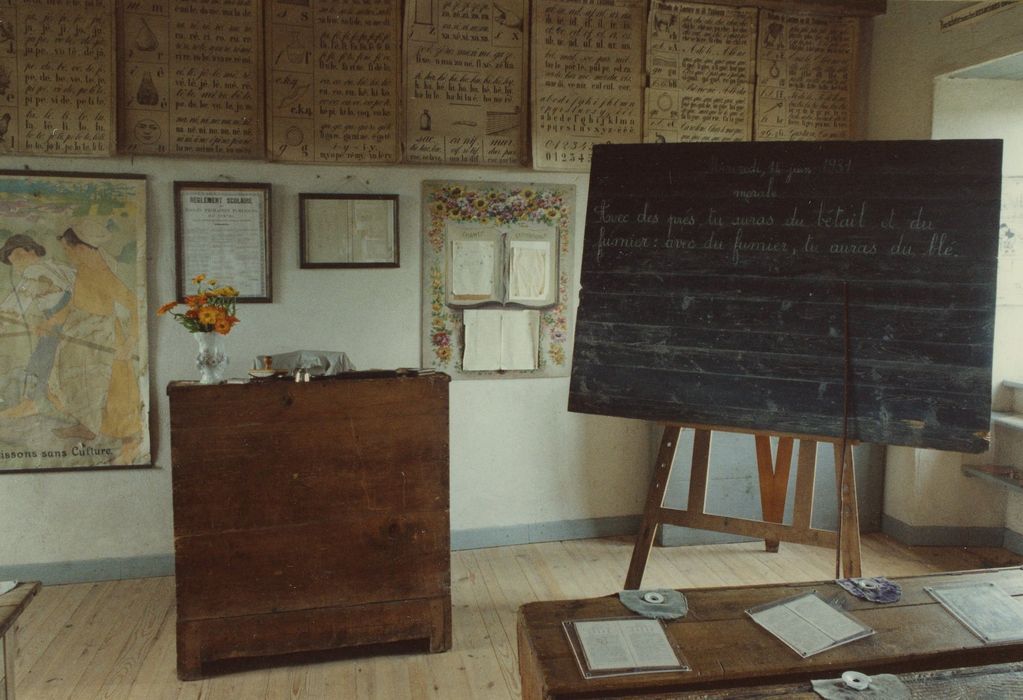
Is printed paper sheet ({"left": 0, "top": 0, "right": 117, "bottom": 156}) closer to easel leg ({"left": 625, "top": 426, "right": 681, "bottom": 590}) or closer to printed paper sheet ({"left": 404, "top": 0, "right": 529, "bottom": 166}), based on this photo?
printed paper sheet ({"left": 404, "top": 0, "right": 529, "bottom": 166})

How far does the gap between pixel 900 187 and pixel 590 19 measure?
6.06ft

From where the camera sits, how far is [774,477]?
10.2ft

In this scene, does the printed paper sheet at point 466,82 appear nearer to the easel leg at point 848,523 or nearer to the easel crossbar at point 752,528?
the easel crossbar at point 752,528

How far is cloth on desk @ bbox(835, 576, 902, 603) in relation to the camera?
5.69 ft

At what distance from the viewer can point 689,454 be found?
379 cm

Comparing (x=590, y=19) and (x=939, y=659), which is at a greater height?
(x=590, y=19)

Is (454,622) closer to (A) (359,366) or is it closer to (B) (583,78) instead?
(A) (359,366)

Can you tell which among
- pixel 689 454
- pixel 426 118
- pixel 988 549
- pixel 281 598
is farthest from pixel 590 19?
pixel 988 549

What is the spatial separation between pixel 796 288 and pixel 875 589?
1042 millimetres

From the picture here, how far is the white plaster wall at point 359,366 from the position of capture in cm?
331

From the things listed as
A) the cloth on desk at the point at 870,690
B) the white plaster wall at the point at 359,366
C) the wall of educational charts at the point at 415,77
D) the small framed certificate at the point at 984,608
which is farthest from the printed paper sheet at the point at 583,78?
the cloth on desk at the point at 870,690

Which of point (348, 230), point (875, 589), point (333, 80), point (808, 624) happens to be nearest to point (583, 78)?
point (333, 80)

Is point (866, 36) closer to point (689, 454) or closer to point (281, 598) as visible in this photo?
point (689, 454)

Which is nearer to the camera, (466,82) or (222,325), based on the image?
(222,325)
